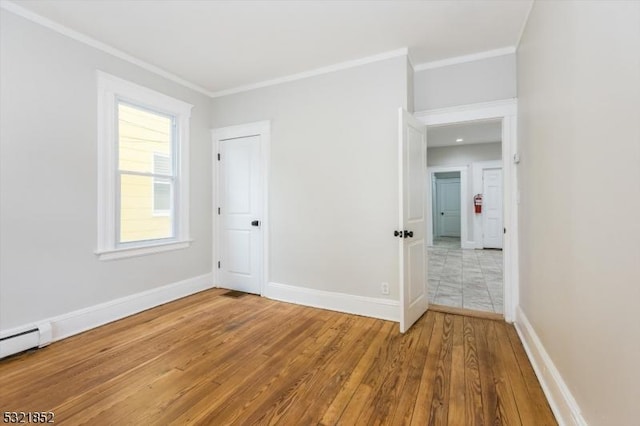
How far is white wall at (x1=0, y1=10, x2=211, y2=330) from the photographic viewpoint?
7.70ft

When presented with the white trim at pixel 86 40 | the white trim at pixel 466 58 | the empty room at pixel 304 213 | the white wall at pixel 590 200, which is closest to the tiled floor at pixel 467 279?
the empty room at pixel 304 213

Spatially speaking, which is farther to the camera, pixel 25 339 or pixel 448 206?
pixel 448 206

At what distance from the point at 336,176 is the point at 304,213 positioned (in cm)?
61

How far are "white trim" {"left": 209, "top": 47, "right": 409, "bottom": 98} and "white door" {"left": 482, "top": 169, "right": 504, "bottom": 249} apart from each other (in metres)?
5.98

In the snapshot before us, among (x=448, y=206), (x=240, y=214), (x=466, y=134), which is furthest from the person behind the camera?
(x=448, y=206)

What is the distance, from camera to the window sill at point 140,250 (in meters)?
2.98

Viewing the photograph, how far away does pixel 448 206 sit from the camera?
11.0 meters

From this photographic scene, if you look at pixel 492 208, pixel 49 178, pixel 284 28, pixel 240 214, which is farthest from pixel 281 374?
pixel 492 208

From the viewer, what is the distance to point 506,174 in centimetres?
302

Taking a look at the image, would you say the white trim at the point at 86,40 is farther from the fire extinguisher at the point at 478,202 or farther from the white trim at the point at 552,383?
the fire extinguisher at the point at 478,202

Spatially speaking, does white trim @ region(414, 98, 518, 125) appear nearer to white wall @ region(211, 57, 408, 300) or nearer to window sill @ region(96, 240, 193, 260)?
white wall @ region(211, 57, 408, 300)

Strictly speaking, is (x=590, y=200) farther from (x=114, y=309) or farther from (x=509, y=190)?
(x=114, y=309)

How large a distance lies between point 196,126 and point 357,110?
2269 millimetres

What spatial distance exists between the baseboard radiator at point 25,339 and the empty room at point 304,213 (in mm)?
27
